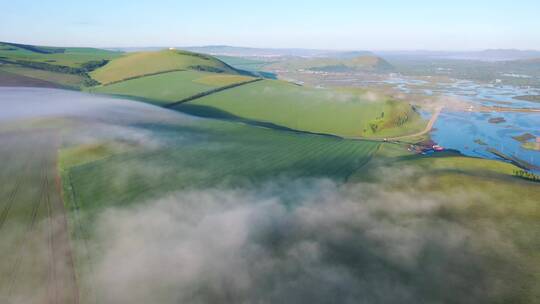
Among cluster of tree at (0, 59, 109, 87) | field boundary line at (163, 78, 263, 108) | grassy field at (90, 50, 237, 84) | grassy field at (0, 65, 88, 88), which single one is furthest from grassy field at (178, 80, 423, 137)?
cluster of tree at (0, 59, 109, 87)

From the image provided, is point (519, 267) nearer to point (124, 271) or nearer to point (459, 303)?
point (459, 303)

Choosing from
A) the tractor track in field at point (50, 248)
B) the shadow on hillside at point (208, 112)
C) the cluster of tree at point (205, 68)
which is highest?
the cluster of tree at point (205, 68)

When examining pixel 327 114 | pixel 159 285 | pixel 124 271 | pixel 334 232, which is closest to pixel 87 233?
pixel 124 271

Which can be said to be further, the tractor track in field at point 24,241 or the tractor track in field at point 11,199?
the tractor track in field at point 11,199

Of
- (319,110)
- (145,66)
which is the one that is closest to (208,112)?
(319,110)

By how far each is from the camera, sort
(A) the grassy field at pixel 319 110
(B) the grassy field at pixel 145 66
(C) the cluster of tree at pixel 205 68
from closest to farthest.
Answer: (A) the grassy field at pixel 319 110 < (B) the grassy field at pixel 145 66 < (C) the cluster of tree at pixel 205 68

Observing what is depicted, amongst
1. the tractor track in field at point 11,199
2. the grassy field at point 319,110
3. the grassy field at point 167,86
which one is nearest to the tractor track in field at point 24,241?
the tractor track in field at point 11,199

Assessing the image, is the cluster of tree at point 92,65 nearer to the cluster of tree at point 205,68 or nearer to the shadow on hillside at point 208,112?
the cluster of tree at point 205,68
